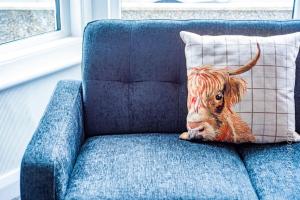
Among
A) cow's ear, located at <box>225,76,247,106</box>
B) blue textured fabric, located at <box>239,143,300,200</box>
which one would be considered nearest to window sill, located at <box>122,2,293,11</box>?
cow's ear, located at <box>225,76,247,106</box>

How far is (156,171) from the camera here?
1550 millimetres

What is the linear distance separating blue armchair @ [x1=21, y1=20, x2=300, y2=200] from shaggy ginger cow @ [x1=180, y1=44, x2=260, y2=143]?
0.05 metres

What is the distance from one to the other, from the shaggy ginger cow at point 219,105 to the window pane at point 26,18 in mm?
994

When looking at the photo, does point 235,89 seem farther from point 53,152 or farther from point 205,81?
point 53,152

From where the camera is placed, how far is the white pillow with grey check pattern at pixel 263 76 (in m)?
1.76

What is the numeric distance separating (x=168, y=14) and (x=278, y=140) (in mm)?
1015

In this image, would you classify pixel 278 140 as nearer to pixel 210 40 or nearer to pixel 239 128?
pixel 239 128

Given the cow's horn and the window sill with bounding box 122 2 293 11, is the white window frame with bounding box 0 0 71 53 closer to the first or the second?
the window sill with bounding box 122 2 293 11

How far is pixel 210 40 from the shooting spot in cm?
181

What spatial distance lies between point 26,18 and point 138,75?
77 centimetres

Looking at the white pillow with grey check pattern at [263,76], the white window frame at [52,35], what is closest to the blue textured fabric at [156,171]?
the white pillow with grey check pattern at [263,76]

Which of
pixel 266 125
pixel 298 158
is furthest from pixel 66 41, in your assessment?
pixel 298 158

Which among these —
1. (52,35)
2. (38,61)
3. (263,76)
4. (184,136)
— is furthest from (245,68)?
(52,35)

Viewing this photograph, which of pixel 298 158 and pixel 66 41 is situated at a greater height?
pixel 66 41
